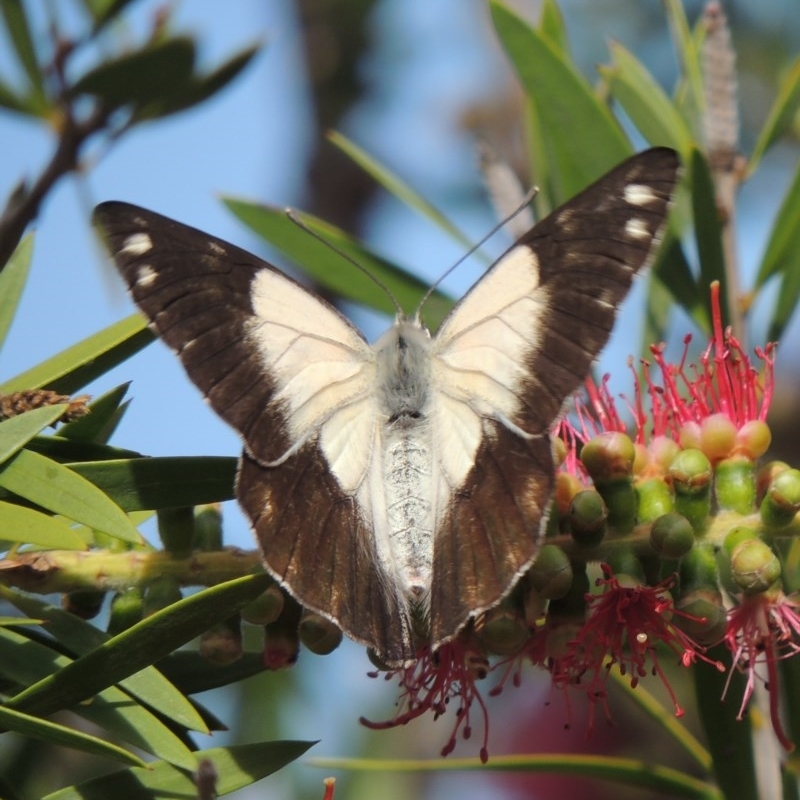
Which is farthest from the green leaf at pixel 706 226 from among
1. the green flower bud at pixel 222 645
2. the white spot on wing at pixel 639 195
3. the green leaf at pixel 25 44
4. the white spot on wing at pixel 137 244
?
the green leaf at pixel 25 44

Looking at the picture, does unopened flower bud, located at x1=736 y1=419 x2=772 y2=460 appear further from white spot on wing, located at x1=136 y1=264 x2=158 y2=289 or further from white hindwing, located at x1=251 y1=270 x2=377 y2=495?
white spot on wing, located at x1=136 y1=264 x2=158 y2=289

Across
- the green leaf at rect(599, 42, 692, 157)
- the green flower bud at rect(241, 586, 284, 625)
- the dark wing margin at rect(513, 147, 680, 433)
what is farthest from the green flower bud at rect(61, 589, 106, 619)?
the green leaf at rect(599, 42, 692, 157)

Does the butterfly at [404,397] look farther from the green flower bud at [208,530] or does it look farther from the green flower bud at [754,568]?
the green flower bud at [754,568]

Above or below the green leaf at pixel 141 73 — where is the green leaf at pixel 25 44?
above

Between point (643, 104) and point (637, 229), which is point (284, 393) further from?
point (643, 104)

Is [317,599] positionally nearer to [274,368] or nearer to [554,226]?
[274,368]

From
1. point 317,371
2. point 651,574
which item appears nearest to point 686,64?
point 317,371

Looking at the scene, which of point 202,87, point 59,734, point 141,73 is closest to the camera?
point 59,734
